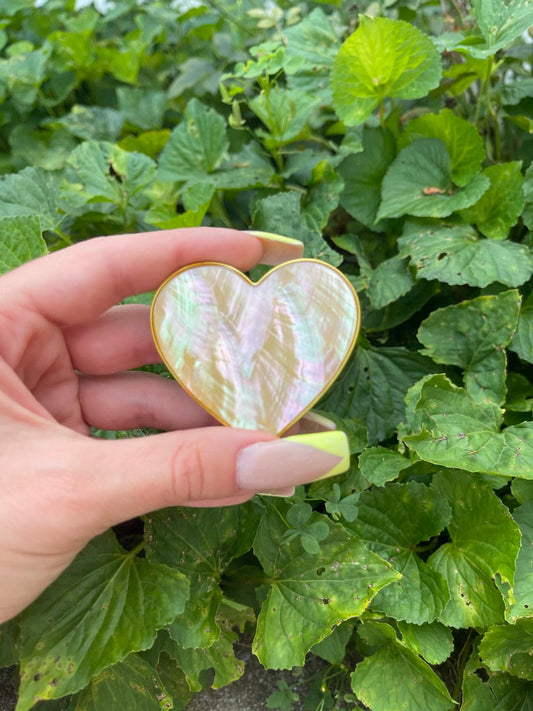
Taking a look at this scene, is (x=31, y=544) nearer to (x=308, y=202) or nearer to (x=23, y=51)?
(x=308, y=202)

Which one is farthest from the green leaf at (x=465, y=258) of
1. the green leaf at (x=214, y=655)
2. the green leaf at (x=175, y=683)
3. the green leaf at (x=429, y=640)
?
the green leaf at (x=175, y=683)

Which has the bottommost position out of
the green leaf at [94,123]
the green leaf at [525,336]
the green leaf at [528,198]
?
the green leaf at [525,336]

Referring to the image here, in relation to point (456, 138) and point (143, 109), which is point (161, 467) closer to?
point (456, 138)

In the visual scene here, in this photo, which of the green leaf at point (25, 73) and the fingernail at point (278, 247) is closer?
the fingernail at point (278, 247)

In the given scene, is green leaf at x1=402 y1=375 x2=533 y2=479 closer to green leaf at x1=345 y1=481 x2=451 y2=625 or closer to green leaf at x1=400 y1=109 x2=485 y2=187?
green leaf at x1=345 y1=481 x2=451 y2=625

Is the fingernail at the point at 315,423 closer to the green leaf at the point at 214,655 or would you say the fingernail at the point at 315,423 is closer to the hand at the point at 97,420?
the hand at the point at 97,420

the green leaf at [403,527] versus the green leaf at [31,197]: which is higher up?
the green leaf at [31,197]

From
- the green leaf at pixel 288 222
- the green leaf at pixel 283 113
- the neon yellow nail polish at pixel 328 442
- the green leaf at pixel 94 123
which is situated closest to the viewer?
the neon yellow nail polish at pixel 328 442

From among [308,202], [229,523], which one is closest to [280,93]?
[308,202]
